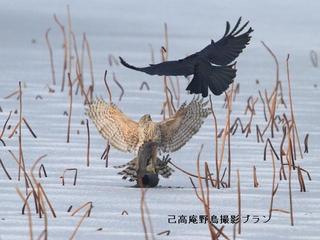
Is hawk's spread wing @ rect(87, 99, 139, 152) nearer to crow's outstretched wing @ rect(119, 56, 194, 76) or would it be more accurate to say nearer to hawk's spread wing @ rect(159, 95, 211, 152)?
hawk's spread wing @ rect(159, 95, 211, 152)

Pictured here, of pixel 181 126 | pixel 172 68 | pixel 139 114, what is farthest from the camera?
pixel 139 114

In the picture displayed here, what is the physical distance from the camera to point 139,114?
6594 mm

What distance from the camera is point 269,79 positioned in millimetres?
8625

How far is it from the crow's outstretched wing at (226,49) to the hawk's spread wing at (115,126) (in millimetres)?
373

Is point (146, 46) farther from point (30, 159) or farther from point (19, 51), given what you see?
point (30, 159)

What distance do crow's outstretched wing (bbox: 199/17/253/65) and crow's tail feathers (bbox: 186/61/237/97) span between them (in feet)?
0.18

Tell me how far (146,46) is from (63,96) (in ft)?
12.1

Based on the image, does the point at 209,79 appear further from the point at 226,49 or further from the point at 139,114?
the point at 139,114

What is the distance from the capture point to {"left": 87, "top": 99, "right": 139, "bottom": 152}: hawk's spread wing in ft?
14.5

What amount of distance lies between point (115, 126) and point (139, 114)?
2.12m

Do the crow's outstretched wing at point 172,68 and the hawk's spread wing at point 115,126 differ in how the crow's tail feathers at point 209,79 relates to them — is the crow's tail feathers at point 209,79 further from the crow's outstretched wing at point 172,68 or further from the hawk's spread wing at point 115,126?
the hawk's spread wing at point 115,126

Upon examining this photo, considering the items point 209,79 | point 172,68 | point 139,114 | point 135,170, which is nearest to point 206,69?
point 209,79

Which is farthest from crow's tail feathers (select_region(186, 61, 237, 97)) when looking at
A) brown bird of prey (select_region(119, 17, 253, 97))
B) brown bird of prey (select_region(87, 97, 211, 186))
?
brown bird of prey (select_region(87, 97, 211, 186))

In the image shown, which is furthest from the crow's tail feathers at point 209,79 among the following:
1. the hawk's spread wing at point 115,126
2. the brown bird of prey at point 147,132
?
the hawk's spread wing at point 115,126
